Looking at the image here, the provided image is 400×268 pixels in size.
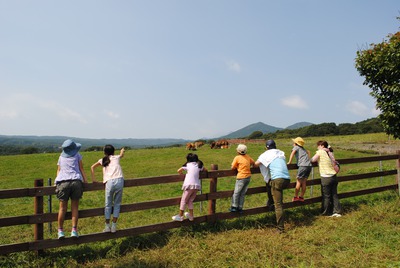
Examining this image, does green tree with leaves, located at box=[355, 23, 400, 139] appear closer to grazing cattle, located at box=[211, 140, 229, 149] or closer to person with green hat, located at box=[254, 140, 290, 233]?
person with green hat, located at box=[254, 140, 290, 233]

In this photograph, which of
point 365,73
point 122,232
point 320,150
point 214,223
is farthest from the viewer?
point 365,73

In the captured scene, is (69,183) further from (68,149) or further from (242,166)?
(242,166)

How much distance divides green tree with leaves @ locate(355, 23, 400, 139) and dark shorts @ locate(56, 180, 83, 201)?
9660 millimetres

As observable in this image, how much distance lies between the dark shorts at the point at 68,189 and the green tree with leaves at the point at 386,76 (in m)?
9.66

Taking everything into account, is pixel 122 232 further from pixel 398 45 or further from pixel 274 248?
pixel 398 45

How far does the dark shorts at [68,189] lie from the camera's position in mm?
5044

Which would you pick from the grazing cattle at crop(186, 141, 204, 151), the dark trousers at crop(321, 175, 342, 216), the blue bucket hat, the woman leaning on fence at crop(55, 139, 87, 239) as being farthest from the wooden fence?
the grazing cattle at crop(186, 141, 204, 151)

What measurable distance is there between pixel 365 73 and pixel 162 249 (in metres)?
9.41

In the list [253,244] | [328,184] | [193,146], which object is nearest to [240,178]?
[253,244]

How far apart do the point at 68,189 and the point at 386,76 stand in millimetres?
10154

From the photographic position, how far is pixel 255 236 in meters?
5.94

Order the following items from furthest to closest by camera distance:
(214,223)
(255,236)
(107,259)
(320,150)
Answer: (320,150), (214,223), (255,236), (107,259)

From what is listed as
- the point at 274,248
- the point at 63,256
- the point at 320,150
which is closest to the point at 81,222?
the point at 63,256

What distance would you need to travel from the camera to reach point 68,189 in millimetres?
5082
